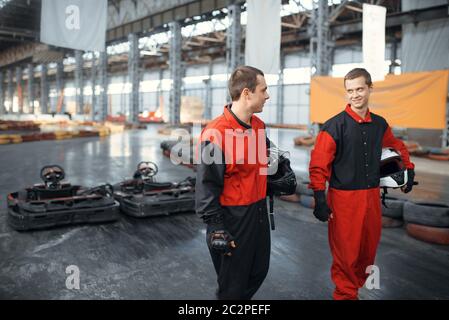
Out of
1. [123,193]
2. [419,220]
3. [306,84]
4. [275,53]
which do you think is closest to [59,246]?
[123,193]

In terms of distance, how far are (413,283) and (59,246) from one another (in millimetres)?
Result: 3396

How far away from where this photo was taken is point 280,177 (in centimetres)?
247

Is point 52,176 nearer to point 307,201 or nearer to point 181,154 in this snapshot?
point 307,201

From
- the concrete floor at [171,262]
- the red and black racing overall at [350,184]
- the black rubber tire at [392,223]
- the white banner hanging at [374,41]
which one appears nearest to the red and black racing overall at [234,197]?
the red and black racing overall at [350,184]

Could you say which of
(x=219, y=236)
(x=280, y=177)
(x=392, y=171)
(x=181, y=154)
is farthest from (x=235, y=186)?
(x=181, y=154)

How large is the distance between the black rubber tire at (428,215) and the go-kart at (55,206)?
3.58 metres

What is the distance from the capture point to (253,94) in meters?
2.16

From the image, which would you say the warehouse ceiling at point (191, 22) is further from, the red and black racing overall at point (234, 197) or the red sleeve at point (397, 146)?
the red and black racing overall at point (234, 197)

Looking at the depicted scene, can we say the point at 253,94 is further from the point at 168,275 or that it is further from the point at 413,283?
the point at 413,283

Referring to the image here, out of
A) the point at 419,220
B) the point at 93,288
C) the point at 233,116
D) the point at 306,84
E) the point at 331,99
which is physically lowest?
the point at 93,288

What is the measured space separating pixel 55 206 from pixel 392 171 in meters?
3.77

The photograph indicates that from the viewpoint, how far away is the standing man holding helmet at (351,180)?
2.61 meters

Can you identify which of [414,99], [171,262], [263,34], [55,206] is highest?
[263,34]

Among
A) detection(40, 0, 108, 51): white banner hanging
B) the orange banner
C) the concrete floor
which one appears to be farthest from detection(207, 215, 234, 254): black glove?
the orange banner
